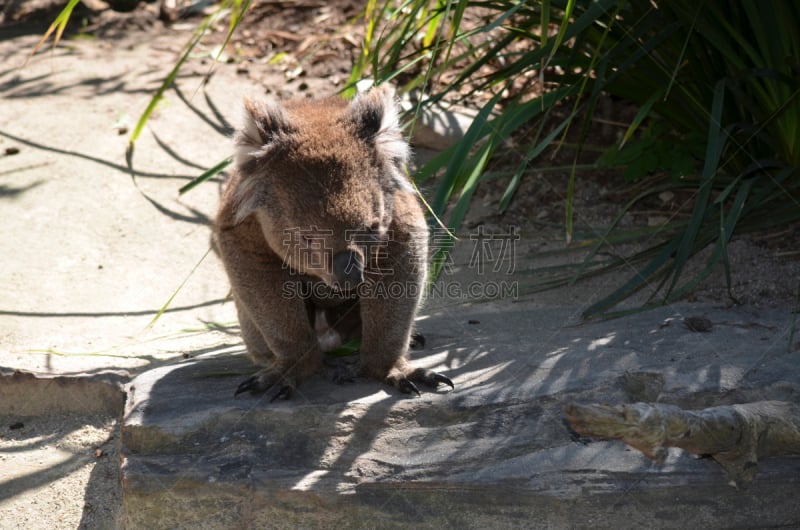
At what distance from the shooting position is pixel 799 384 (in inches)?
169

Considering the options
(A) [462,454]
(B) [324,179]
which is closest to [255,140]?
(B) [324,179]

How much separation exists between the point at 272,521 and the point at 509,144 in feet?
18.1

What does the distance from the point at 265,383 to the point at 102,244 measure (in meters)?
3.91

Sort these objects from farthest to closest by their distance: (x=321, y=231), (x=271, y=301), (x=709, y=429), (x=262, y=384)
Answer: (x=271, y=301), (x=262, y=384), (x=321, y=231), (x=709, y=429)

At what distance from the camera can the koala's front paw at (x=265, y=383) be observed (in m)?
4.67

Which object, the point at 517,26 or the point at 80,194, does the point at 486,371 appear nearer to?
the point at 517,26

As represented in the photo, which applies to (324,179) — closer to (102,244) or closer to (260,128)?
(260,128)

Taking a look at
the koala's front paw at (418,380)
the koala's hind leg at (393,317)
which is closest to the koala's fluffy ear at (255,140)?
the koala's hind leg at (393,317)

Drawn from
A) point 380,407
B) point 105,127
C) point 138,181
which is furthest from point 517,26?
point 105,127

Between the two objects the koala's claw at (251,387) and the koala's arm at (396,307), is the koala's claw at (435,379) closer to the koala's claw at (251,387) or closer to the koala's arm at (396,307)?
the koala's arm at (396,307)

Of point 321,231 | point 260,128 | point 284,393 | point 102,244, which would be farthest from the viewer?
point 102,244

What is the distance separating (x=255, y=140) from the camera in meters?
4.53

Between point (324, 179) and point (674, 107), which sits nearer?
point (324, 179)

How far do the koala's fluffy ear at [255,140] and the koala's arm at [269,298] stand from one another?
0.21 meters
